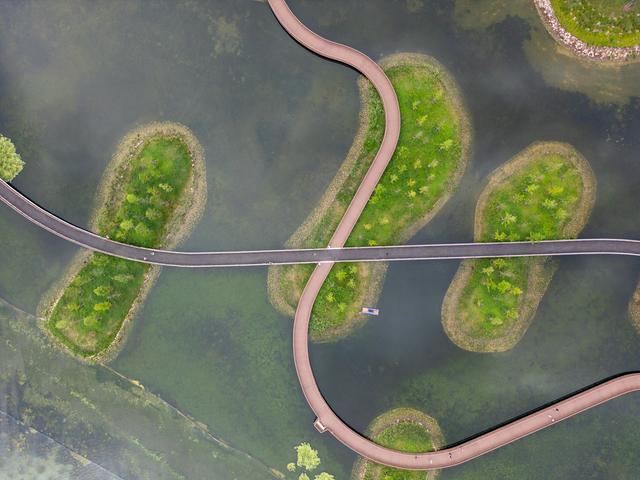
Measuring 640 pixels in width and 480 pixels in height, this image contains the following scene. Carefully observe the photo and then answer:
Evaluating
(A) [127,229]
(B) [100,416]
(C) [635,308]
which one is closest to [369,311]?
(A) [127,229]

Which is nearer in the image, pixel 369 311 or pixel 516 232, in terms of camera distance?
pixel 516 232

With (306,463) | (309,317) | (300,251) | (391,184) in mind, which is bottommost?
(306,463)

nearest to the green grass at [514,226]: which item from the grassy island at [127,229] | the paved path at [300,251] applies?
the paved path at [300,251]

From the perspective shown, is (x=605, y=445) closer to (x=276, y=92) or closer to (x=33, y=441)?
(x=276, y=92)

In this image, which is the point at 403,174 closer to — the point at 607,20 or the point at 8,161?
the point at 607,20

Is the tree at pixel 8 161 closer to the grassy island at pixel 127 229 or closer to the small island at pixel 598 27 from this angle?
the grassy island at pixel 127 229

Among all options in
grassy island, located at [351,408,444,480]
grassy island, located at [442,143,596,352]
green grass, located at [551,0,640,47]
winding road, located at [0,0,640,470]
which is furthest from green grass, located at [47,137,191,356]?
green grass, located at [551,0,640,47]

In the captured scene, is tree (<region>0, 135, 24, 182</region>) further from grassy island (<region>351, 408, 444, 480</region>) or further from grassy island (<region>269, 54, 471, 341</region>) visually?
grassy island (<region>351, 408, 444, 480</region>)
